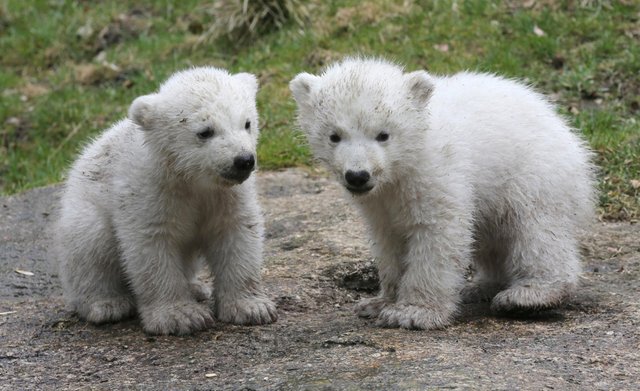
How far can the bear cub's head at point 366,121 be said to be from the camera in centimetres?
520

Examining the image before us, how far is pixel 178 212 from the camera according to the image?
5617 mm

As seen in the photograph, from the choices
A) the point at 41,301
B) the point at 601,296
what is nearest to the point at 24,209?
the point at 41,301

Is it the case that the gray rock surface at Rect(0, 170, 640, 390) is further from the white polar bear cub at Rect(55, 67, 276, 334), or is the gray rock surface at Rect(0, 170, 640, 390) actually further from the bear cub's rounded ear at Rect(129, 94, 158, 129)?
the bear cub's rounded ear at Rect(129, 94, 158, 129)

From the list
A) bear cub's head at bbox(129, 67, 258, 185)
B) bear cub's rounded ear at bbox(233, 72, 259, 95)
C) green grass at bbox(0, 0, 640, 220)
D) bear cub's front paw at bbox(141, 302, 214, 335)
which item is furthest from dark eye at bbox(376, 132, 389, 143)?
green grass at bbox(0, 0, 640, 220)

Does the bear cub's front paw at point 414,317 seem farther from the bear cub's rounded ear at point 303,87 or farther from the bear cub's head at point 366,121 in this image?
the bear cub's rounded ear at point 303,87

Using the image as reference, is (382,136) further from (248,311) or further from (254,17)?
(254,17)

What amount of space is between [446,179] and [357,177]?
624 millimetres

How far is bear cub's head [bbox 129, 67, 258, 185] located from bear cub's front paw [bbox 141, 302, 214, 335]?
779mm

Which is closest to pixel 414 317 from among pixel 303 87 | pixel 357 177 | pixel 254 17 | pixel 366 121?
pixel 357 177

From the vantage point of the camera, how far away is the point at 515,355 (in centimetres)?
478

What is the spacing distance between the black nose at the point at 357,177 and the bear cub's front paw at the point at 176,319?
4.11 ft

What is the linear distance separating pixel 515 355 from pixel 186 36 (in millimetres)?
10168

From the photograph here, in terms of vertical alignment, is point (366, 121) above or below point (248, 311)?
above

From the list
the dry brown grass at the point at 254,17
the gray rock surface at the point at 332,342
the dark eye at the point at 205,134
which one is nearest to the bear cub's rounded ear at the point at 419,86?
the dark eye at the point at 205,134
